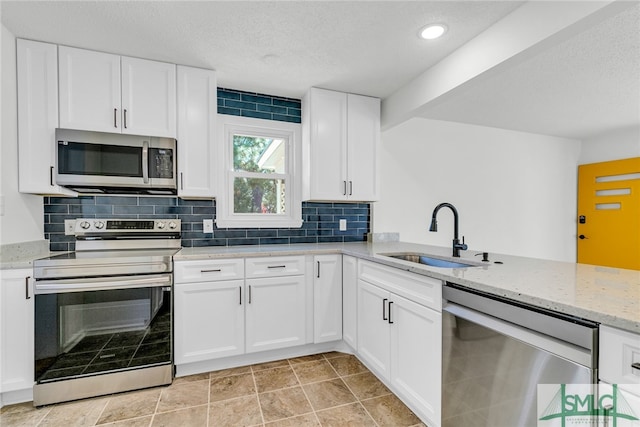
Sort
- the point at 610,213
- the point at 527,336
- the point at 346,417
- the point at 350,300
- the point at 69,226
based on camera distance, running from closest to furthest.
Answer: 1. the point at 527,336
2. the point at 346,417
3. the point at 69,226
4. the point at 350,300
5. the point at 610,213

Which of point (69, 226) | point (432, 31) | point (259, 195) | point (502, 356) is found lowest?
point (502, 356)

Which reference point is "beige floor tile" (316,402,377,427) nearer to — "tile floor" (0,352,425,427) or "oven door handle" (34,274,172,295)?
"tile floor" (0,352,425,427)

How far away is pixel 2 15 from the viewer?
5.76ft

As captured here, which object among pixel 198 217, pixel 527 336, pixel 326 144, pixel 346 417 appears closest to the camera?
pixel 527 336

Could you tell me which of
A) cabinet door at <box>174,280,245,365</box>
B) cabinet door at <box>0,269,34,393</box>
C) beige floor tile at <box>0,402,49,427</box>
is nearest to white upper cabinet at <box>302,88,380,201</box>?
cabinet door at <box>174,280,245,365</box>

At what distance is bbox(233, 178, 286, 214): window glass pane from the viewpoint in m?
2.85

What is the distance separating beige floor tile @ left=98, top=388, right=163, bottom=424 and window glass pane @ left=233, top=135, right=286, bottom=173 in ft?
6.07

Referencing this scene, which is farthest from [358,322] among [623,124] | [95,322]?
[623,124]

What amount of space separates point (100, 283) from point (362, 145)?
7.59 feet

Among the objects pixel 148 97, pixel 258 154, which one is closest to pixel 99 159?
pixel 148 97

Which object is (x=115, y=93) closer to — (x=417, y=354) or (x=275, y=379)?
(x=275, y=379)

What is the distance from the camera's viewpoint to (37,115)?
2.02m

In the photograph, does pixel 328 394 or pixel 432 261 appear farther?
pixel 432 261

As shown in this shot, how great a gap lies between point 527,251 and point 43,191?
5.09 metres
